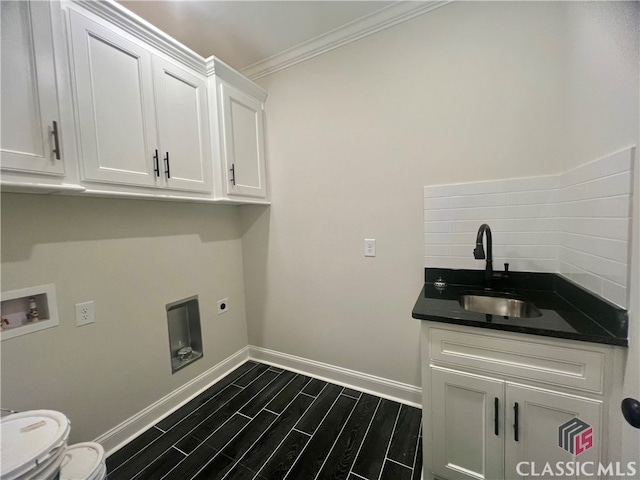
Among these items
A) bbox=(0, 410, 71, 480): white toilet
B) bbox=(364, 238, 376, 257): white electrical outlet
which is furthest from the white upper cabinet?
bbox=(364, 238, 376, 257): white electrical outlet

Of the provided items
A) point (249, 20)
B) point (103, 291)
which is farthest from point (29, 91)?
point (249, 20)

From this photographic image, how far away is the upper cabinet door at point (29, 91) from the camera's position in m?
0.97

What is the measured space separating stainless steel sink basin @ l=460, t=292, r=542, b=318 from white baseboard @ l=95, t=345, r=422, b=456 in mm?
753

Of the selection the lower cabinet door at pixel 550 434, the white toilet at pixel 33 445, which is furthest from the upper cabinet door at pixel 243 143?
the lower cabinet door at pixel 550 434

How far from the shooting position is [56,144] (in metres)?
1.10

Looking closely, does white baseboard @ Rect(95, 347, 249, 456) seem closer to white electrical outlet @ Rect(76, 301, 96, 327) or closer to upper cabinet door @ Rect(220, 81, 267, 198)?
white electrical outlet @ Rect(76, 301, 96, 327)

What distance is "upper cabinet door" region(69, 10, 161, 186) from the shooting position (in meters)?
1.21

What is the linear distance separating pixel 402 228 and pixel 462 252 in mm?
395

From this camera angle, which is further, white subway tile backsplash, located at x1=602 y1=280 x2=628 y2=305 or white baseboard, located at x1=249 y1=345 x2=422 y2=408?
white baseboard, located at x1=249 y1=345 x2=422 y2=408

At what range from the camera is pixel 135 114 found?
141 centimetres

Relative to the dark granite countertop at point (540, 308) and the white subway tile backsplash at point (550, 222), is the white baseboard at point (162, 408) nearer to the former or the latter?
the dark granite countertop at point (540, 308)

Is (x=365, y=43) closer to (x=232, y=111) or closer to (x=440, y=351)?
(x=232, y=111)

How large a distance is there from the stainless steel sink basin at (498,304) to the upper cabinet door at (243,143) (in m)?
1.67

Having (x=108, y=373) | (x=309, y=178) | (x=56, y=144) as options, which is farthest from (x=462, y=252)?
(x=108, y=373)
